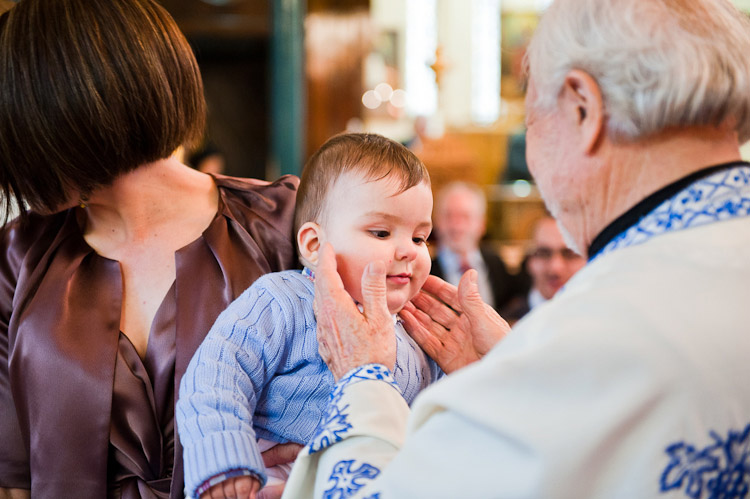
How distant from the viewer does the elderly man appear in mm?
961

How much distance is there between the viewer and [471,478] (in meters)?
1.00

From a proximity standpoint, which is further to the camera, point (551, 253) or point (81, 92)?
point (551, 253)

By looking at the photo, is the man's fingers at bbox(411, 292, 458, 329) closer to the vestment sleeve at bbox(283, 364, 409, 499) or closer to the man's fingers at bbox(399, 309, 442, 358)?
the man's fingers at bbox(399, 309, 442, 358)

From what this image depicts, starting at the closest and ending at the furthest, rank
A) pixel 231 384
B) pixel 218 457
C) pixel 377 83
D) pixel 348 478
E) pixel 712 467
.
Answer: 1. pixel 712 467
2. pixel 348 478
3. pixel 218 457
4. pixel 231 384
5. pixel 377 83

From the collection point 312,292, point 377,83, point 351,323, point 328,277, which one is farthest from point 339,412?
point 377,83

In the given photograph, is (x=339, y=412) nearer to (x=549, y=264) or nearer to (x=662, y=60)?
(x=662, y=60)

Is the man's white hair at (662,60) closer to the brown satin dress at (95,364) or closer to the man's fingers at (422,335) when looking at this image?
the man's fingers at (422,335)

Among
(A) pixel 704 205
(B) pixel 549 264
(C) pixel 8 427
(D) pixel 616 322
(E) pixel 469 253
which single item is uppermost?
(A) pixel 704 205

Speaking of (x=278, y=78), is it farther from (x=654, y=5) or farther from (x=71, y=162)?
(x=654, y=5)

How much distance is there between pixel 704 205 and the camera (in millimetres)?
1099

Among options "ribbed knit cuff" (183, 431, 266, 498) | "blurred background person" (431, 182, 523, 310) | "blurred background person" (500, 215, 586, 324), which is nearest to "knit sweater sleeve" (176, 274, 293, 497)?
"ribbed knit cuff" (183, 431, 266, 498)

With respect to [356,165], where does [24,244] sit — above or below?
below

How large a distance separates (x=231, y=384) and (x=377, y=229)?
1.43ft

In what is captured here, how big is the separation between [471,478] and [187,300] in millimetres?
944
